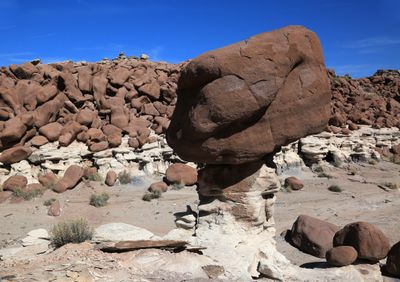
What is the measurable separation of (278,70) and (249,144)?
48.8 inches

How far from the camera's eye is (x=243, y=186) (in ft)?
21.9

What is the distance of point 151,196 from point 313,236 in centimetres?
659

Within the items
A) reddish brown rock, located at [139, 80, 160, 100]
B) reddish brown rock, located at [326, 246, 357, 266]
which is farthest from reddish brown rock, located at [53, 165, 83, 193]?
reddish brown rock, located at [326, 246, 357, 266]

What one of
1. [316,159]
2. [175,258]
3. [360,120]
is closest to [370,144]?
[360,120]

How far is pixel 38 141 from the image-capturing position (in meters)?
15.4

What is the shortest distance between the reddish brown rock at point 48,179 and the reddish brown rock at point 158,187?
11.8ft

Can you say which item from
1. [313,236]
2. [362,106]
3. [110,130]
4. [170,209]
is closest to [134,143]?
[110,130]

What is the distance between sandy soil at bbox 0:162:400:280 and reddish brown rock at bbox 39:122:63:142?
8.26ft

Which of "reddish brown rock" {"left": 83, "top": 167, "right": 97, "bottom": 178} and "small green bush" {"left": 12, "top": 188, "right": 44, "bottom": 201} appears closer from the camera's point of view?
"small green bush" {"left": 12, "top": 188, "right": 44, "bottom": 201}

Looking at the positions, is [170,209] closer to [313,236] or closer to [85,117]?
[313,236]

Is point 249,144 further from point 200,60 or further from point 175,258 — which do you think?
point 175,258

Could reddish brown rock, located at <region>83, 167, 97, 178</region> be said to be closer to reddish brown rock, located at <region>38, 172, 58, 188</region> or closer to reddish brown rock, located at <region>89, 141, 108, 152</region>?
reddish brown rock, located at <region>89, 141, 108, 152</region>

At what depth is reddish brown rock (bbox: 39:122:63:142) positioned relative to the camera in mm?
15695

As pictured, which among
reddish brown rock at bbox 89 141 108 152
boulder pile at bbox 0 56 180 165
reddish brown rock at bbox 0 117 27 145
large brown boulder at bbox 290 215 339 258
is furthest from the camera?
reddish brown rock at bbox 89 141 108 152
